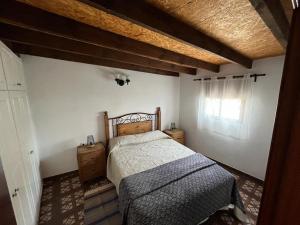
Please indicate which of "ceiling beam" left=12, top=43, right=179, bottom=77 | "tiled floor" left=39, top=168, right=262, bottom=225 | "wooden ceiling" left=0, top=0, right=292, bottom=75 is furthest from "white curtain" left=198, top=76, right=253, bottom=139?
"ceiling beam" left=12, top=43, right=179, bottom=77

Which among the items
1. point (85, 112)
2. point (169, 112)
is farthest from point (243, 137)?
point (85, 112)

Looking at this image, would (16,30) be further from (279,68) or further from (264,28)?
(279,68)

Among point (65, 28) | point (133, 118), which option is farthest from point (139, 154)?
point (65, 28)

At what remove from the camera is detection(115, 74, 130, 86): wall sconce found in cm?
319

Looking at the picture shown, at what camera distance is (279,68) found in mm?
2387

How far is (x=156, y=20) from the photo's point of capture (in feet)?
4.16

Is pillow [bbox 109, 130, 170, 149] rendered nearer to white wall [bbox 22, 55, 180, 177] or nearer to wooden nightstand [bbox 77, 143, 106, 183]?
wooden nightstand [bbox 77, 143, 106, 183]

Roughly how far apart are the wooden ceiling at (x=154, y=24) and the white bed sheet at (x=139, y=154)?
172 cm

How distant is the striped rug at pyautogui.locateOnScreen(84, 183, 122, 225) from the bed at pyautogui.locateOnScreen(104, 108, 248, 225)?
1.06ft

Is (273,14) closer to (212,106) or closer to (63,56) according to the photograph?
(212,106)

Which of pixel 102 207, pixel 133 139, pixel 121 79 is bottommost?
pixel 102 207

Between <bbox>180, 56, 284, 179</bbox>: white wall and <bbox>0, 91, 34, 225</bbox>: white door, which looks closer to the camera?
<bbox>0, 91, 34, 225</bbox>: white door

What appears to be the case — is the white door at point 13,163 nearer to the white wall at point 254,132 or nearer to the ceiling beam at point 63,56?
the ceiling beam at point 63,56

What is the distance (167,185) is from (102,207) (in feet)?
4.03
